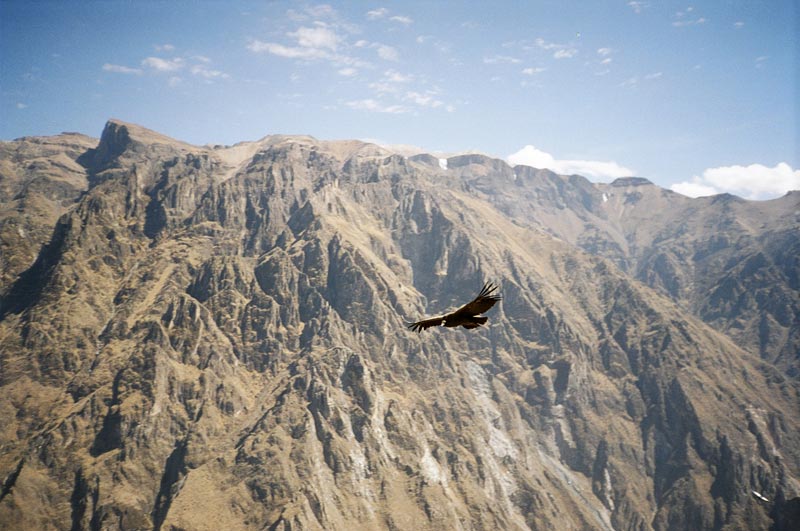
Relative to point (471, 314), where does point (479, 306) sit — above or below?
above

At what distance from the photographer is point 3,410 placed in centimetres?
18512

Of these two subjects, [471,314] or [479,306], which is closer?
[479,306]

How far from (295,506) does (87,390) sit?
87749 millimetres

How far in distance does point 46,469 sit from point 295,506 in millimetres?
79766

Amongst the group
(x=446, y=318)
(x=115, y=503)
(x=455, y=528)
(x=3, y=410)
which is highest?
(x=446, y=318)

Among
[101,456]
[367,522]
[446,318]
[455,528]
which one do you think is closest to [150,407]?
[101,456]

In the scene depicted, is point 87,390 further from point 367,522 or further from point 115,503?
point 367,522

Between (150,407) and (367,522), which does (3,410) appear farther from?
(367,522)

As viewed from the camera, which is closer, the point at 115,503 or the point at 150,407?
the point at 115,503

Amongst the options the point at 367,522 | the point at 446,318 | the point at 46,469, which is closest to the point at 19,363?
the point at 46,469

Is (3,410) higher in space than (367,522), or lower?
higher

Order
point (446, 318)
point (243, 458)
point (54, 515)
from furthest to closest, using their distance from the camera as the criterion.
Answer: point (243, 458) → point (54, 515) → point (446, 318)

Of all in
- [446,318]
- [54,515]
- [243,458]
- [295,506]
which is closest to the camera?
[446,318]

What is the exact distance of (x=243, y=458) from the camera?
626 ft
